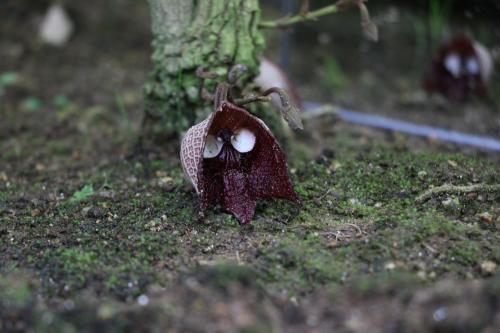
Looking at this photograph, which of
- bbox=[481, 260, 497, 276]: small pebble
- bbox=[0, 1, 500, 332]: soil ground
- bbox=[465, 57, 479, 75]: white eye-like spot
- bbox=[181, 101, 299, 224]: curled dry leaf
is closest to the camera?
bbox=[0, 1, 500, 332]: soil ground

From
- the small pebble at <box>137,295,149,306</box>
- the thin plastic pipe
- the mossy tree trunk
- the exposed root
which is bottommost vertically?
the thin plastic pipe

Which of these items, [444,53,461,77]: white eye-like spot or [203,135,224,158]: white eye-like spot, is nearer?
[203,135,224,158]: white eye-like spot

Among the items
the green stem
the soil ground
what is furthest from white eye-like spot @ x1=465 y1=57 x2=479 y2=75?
the green stem

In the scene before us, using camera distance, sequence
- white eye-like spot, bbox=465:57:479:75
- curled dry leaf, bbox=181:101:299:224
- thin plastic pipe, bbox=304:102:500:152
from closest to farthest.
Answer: curled dry leaf, bbox=181:101:299:224 < thin plastic pipe, bbox=304:102:500:152 < white eye-like spot, bbox=465:57:479:75

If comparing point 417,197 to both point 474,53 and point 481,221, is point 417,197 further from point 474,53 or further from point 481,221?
point 474,53

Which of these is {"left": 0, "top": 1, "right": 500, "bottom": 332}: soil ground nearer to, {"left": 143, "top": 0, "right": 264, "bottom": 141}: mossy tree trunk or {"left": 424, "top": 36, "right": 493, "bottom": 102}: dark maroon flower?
{"left": 143, "top": 0, "right": 264, "bottom": 141}: mossy tree trunk

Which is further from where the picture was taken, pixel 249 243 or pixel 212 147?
pixel 212 147

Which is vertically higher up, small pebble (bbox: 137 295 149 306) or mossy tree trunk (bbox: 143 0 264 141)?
mossy tree trunk (bbox: 143 0 264 141)

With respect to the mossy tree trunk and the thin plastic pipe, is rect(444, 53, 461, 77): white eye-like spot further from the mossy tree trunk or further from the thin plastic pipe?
the mossy tree trunk

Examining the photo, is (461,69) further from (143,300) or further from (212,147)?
(143,300)

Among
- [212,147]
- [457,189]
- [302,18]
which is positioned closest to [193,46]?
[302,18]
